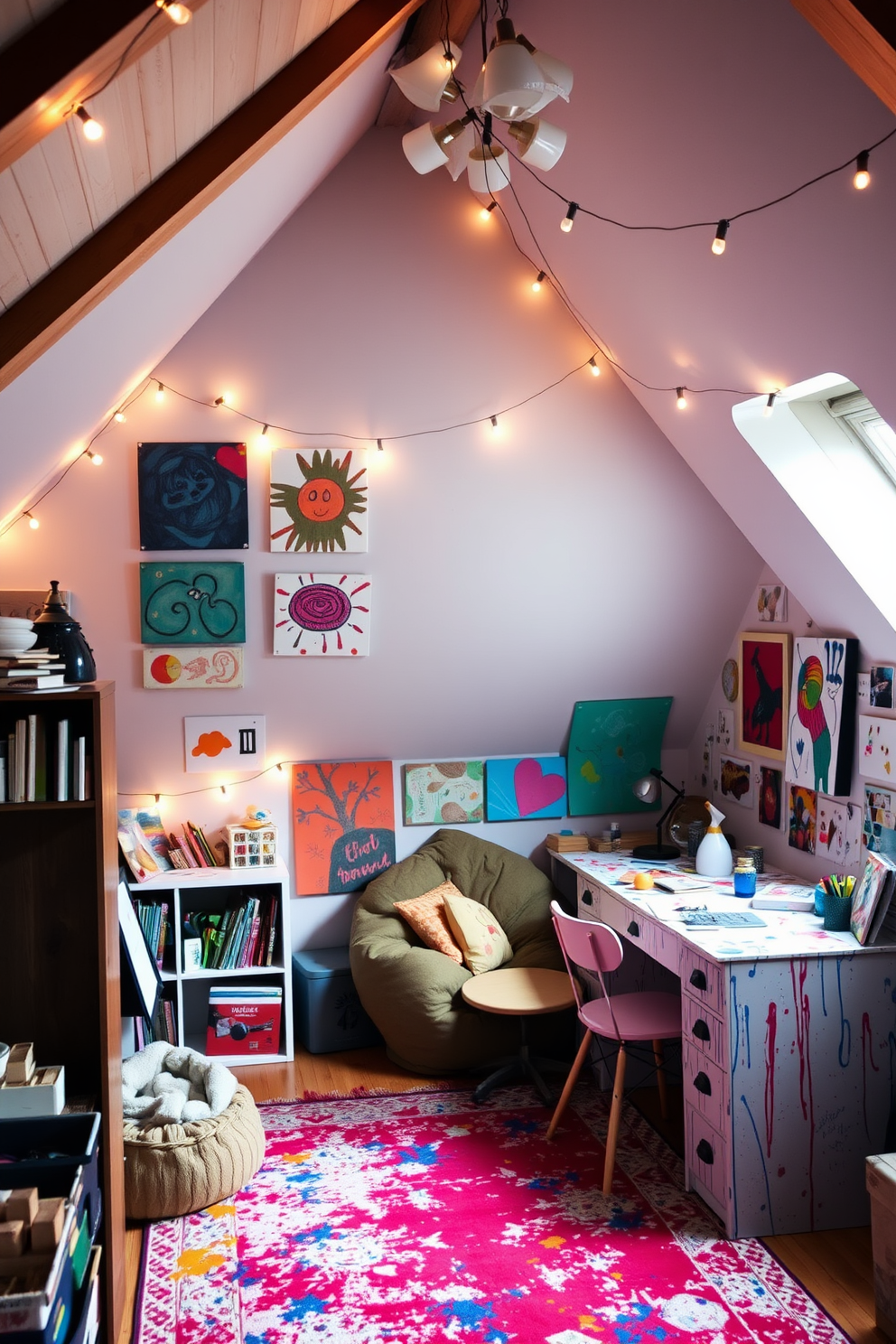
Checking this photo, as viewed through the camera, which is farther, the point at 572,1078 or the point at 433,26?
the point at 572,1078

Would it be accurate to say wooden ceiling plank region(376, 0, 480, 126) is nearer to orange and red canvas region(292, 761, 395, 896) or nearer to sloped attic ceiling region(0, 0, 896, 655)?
sloped attic ceiling region(0, 0, 896, 655)

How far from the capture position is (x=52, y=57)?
1375 mm

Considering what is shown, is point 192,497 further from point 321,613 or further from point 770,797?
point 770,797

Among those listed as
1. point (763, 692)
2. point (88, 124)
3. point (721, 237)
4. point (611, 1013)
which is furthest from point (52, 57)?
point (763, 692)

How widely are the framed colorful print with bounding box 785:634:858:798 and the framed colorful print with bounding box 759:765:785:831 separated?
150 mm

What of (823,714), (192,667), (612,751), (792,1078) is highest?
(192,667)

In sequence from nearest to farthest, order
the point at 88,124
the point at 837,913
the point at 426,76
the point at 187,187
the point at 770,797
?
the point at 88,124
the point at 187,187
the point at 426,76
the point at 837,913
the point at 770,797

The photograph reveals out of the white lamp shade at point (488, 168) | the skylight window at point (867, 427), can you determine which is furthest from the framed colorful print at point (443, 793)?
the white lamp shade at point (488, 168)

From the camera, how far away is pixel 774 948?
10.1ft

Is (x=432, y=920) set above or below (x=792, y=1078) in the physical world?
above

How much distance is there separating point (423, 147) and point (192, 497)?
172 cm

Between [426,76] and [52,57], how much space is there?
111 cm

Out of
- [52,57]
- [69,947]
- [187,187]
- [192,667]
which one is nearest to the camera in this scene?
[52,57]

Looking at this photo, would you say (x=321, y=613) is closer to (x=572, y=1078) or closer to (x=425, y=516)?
(x=425, y=516)
